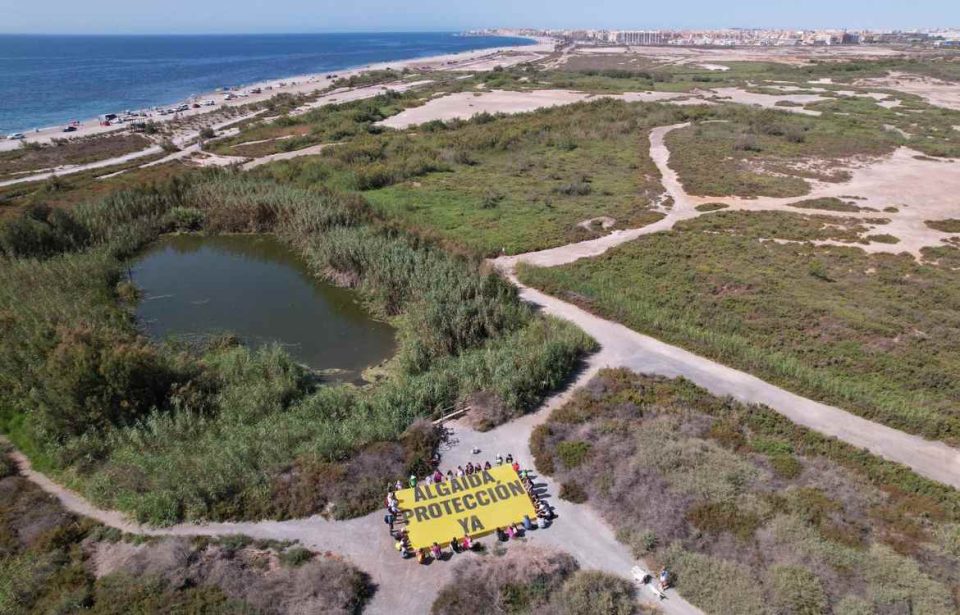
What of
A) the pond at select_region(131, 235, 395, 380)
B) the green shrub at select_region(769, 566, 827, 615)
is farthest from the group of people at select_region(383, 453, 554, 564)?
the pond at select_region(131, 235, 395, 380)

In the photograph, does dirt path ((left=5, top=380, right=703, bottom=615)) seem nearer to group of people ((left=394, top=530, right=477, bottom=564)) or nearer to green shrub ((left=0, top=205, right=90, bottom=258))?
group of people ((left=394, top=530, right=477, bottom=564))

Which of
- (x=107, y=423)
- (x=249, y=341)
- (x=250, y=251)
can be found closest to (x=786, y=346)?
(x=249, y=341)

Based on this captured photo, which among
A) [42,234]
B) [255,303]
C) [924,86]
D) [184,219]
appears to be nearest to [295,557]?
[255,303]

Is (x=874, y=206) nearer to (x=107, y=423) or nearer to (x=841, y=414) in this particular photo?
(x=841, y=414)

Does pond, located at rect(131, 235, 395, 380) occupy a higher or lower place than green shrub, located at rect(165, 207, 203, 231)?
lower

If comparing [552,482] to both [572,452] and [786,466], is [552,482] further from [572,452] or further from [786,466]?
[786,466]
